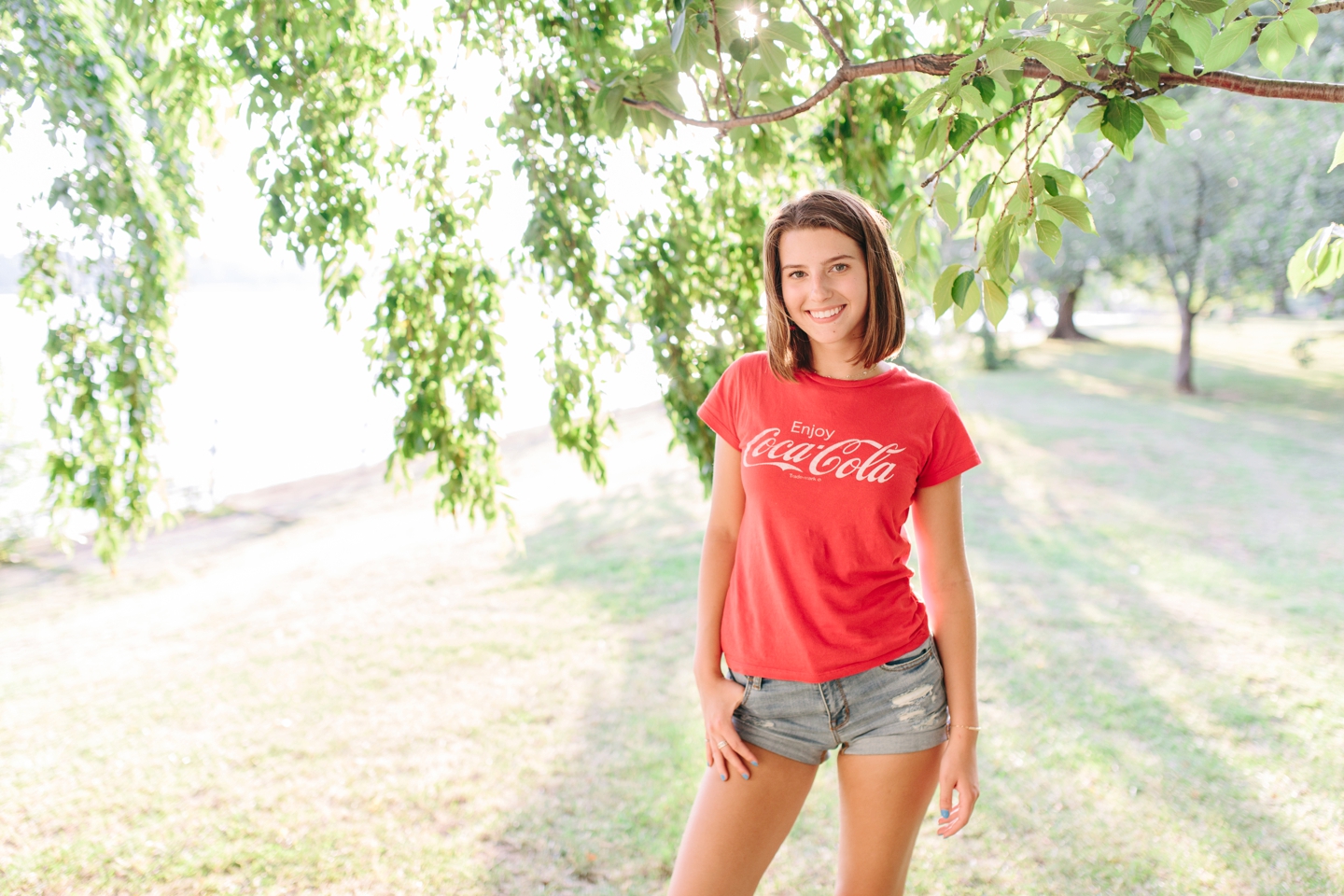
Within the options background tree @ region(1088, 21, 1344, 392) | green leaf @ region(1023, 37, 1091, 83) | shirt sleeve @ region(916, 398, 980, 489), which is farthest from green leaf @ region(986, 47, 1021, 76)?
background tree @ region(1088, 21, 1344, 392)

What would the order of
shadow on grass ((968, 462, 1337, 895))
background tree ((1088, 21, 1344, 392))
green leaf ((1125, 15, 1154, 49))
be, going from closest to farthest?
1. green leaf ((1125, 15, 1154, 49))
2. shadow on grass ((968, 462, 1337, 895))
3. background tree ((1088, 21, 1344, 392))

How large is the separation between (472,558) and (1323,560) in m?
6.14

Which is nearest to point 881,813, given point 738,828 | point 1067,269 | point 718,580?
point 738,828

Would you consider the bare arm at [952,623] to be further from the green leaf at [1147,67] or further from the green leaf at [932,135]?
the green leaf at [1147,67]

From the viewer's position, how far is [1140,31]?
1301 millimetres

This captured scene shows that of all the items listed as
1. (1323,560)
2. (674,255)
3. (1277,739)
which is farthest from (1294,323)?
(674,255)

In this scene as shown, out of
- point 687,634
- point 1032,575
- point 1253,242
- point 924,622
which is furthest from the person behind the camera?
point 1253,242

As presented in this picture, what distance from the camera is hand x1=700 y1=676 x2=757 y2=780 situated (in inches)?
66.1

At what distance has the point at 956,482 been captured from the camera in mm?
1720

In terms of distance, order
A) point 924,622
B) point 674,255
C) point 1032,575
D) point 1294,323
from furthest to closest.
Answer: point 1294,323, point 1032,575, point 674,255, point 924,622

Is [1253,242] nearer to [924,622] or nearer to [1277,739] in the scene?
[1277,739]

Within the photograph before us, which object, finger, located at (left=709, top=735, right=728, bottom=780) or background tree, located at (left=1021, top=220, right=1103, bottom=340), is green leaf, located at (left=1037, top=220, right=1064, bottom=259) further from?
background tree, located at (left=1021, top=220, right=1103, bottom=340)

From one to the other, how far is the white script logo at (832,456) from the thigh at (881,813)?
0.54 metres

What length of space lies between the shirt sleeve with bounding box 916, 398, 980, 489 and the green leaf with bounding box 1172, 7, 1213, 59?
0.70m
